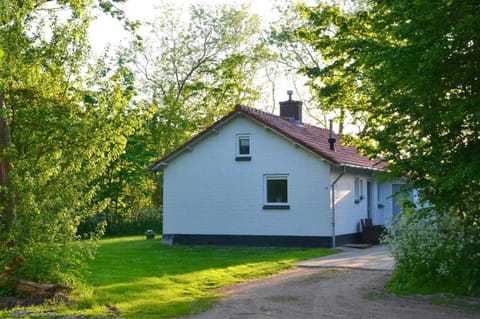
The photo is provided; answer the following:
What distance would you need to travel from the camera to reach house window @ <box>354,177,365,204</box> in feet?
91.6

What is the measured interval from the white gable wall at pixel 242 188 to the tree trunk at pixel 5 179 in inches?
527

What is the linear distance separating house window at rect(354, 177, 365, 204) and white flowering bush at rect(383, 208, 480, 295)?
41.4ft

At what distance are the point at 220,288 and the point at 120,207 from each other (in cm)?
2507

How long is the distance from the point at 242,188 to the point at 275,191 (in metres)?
1.35

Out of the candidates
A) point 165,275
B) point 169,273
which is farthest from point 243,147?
point 165,275

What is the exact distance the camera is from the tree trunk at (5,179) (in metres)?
12.8

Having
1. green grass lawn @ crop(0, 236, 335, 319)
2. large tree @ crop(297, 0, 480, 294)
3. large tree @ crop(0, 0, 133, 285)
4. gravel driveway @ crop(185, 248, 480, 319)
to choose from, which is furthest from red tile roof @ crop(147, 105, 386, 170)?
large tree @ crop(0, 0, 133, 285)

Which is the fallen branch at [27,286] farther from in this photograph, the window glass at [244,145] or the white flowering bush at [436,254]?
the window glass at [244,145]

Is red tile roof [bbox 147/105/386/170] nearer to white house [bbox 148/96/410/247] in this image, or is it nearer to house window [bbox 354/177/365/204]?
white house [bbox 148/96/410/247]

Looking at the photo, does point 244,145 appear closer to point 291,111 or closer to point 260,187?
point 260,187

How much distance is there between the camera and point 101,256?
21.7 m

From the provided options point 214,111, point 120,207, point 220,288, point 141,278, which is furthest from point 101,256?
point 214,111

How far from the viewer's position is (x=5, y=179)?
1342 centimetres

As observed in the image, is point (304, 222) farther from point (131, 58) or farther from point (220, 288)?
point (131, 58)
